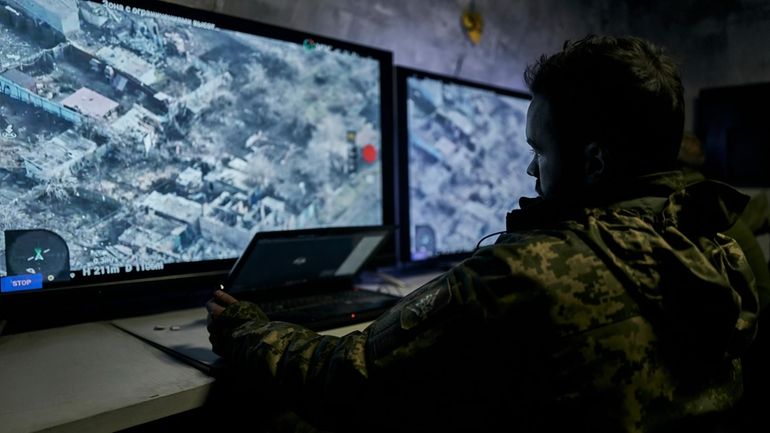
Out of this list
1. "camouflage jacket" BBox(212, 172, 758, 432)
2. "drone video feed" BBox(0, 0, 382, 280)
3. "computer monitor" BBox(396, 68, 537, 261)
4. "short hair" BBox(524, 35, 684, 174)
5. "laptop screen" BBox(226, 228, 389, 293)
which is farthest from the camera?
"computer monitor" BBox(396, 68, 537, 261)

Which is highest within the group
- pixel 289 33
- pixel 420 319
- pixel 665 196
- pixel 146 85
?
pixel 289 33

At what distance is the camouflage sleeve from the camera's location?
2.23ft

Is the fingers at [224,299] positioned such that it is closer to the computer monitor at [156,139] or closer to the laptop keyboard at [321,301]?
the laptop keyboard at [321,301]

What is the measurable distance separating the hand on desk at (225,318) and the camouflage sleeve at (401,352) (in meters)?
0.10

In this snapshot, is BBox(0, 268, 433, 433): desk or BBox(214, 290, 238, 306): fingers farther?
BBox(214, 290, 238, 306): fingers

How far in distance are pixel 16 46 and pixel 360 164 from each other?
2.84ft

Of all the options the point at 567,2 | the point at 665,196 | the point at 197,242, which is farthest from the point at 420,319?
the point at 567,2

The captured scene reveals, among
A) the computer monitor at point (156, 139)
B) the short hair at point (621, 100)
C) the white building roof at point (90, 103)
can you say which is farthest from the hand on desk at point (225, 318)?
the short hair at point (621, 100)

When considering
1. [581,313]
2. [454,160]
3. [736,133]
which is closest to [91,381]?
[581,313]

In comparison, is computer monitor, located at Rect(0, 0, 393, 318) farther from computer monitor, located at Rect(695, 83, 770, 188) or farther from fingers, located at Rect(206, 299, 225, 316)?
computer monitor, located at Rect(695, 83, 770, 188)

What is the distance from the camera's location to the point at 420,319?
0.71 m

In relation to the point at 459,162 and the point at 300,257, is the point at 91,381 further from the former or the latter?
the point at 459,162

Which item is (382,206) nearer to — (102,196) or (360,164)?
A: (360,164)

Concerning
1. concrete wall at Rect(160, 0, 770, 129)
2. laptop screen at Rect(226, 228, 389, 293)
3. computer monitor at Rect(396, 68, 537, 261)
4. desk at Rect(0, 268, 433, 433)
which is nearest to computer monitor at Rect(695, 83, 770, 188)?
concrete wall at Rect(160, 0, 770, 129)
